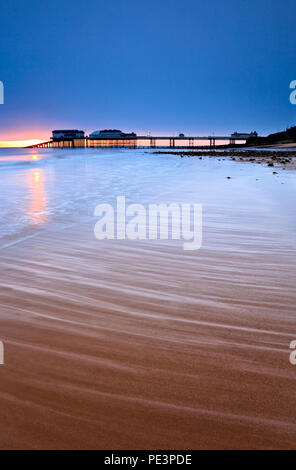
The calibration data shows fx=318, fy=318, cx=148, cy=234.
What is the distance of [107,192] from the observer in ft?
34.0

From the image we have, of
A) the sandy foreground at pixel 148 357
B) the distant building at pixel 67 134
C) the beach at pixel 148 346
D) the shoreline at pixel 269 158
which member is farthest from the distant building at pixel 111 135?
the sandy foreground at pixel 148 357

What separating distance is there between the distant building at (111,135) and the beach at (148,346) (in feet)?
566

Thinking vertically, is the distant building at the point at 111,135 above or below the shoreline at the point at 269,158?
above

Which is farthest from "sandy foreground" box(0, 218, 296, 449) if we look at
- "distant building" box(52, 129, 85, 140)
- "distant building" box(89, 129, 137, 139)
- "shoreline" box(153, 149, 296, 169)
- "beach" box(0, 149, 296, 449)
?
"distant building" box(52, 129, 85, 140)

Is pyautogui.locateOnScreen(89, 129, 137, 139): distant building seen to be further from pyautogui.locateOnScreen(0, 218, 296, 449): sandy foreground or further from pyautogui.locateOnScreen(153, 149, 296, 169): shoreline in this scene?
pyautogui.locateOnScreen(0, 218, 296, 449): sandy foreground

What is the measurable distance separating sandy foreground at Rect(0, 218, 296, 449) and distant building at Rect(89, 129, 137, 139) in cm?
17311

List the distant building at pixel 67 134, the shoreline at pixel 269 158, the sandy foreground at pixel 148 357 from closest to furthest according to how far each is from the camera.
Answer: the sandy foreground at pixel 148 357, the shoreline at pixel 269 158, the distant building at pixel 67 134

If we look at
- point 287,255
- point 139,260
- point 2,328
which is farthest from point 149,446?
point 287,255

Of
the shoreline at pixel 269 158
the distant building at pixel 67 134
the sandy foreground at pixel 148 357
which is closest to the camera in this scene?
the sandy foreground at pixel 148 357

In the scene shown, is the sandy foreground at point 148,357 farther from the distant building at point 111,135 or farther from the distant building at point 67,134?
the distant building at point 67,134

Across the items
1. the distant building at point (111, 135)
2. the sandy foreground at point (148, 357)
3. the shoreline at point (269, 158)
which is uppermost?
the distant building at point (111, 135)

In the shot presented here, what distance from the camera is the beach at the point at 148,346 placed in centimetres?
149

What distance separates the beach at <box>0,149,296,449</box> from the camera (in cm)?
149
